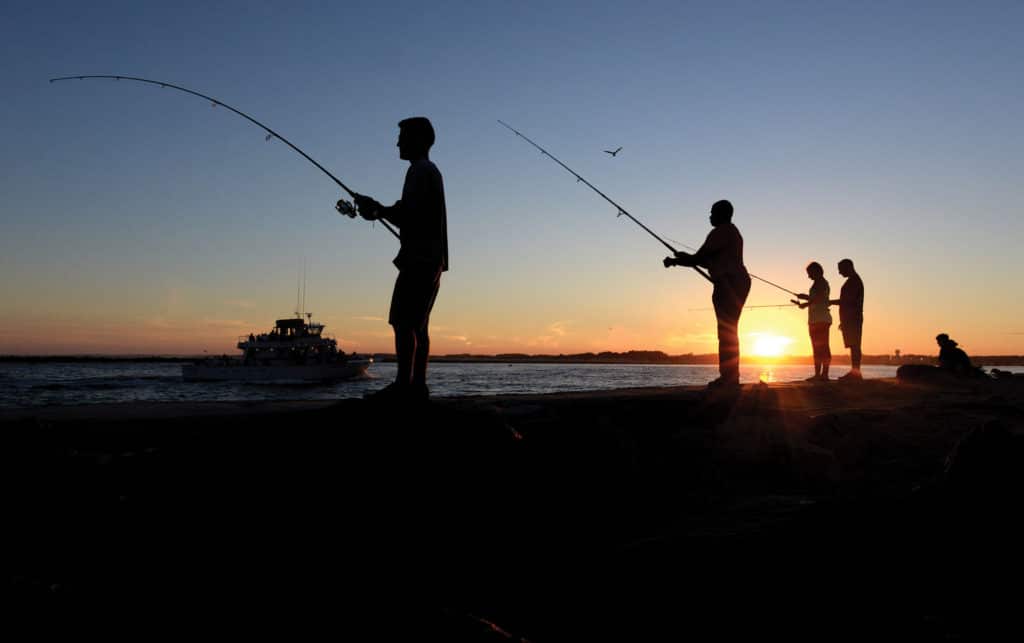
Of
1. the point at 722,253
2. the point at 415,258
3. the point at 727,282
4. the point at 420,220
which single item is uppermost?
the point at 722,253

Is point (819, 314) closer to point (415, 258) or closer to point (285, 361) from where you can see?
point (415, 258)

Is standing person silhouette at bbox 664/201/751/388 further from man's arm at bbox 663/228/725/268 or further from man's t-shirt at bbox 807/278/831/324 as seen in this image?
man's t-shirt at bbox 807/278/831/324

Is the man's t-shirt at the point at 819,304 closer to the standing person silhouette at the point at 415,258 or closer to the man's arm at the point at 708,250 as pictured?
the man's arm at the point at 708,250

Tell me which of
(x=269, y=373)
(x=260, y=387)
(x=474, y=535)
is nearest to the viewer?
(x=474, y=535)

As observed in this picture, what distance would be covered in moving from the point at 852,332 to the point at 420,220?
1003cm

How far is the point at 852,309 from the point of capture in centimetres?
1167

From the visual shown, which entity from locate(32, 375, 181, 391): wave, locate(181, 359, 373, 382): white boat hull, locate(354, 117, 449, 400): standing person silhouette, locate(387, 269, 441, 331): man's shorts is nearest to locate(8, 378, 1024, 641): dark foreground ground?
locate(354, 117, 449, 400): standing person silhouette

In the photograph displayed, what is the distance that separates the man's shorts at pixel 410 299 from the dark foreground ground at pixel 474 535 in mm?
775

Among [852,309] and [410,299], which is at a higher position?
[852,309]

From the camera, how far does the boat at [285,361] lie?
48409 mm

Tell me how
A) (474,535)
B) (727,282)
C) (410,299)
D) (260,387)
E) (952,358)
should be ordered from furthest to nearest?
(260,387), (952,358), (727,282), (410,299), (474,535)

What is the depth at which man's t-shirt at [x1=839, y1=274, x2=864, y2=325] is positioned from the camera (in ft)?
38.1

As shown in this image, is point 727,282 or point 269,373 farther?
point 269,373

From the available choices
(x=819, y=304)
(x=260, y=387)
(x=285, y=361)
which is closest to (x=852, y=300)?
(x=819, y=304)
